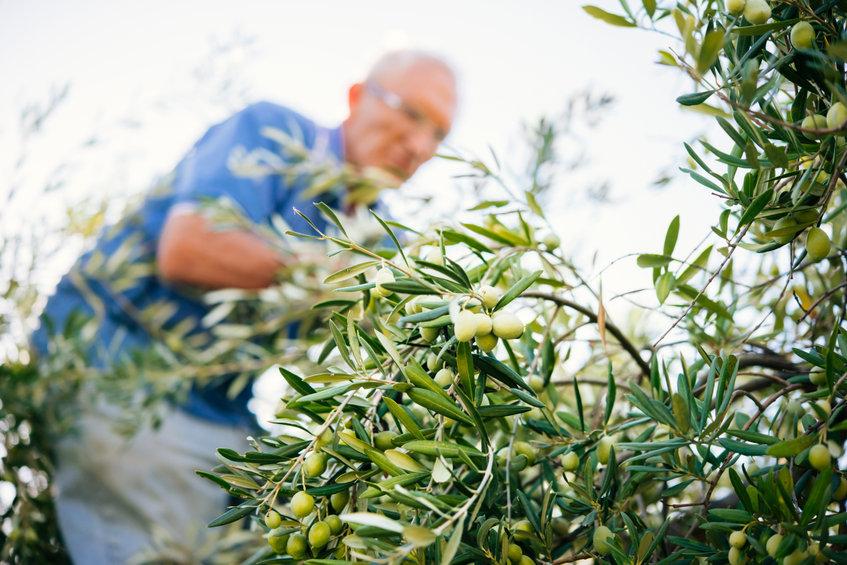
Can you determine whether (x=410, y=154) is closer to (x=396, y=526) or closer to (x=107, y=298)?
(x=107, y=298)

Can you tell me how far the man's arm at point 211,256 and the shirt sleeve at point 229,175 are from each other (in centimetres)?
13

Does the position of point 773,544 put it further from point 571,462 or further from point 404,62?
point 404,62

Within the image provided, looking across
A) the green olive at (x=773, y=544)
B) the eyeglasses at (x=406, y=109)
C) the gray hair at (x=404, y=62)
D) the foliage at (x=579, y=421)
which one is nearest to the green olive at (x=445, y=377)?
the foliage at (x=579, y=421)

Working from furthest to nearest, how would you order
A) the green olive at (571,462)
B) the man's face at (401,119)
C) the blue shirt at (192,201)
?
the man's face at (401,119), the blue shirt at (192,201), the green olive at (571,462)

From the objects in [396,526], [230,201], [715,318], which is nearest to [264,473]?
[396,526]

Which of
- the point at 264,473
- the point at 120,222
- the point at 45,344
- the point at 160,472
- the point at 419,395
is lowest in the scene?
the point at 160,472

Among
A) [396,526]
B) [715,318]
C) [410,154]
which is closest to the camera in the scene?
[396,526]

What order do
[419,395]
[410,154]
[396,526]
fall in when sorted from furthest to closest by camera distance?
[410,154] < [419,395] < [396,526]

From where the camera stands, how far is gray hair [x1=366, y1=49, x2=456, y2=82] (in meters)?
3.16

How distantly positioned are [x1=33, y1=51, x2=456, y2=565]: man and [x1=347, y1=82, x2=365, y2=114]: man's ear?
0.55 metres

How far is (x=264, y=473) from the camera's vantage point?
23.6 inches

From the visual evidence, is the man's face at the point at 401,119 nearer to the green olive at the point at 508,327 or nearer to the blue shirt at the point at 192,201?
the blue shirt at the point at 192,201

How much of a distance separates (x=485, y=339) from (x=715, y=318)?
0.50 metres

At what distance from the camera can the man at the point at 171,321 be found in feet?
6.64
